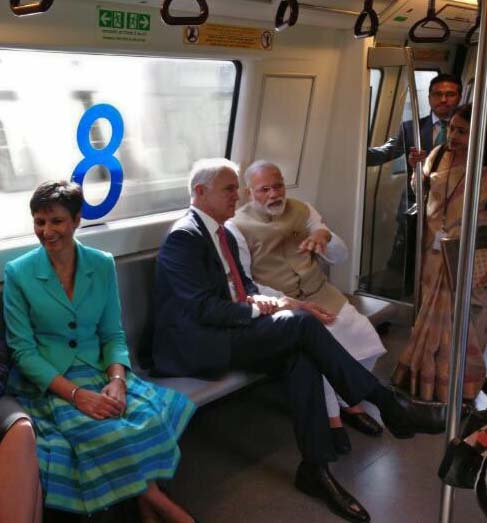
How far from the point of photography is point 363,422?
12.0ft

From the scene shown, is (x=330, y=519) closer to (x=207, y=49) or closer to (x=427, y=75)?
(x=207, y=49)

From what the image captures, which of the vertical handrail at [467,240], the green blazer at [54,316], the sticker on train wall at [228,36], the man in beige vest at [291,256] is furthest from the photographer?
the man in beige vest at [291,256]

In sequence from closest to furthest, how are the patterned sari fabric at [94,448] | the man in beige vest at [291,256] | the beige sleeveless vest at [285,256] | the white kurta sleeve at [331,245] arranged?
1. the patterned sari fabric at [94,448]
2. the man in beige vest at [291,256]
3. the beige sleeveless vest at [285,256]
4. the white kurta sleeve at [331,245]

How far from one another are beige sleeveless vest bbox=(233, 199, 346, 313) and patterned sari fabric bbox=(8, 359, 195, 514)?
4.30 feet

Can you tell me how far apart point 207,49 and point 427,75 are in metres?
3.45

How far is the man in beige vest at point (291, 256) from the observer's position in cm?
373

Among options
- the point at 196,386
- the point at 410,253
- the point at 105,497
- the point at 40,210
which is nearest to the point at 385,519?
the point at 196,386

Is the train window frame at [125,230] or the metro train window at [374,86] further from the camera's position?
the metro train window at [374,86]

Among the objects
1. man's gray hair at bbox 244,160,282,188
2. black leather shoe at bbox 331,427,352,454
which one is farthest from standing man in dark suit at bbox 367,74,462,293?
black leather shoe at bbox 331,427,352,454

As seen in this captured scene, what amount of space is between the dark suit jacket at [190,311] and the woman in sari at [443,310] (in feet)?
3.93

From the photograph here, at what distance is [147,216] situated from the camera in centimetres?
390

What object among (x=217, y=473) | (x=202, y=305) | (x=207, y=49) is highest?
(x=207, y=49)

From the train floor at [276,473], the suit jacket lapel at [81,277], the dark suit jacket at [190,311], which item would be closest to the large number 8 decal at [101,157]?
the dark suit jacket at [190,311]

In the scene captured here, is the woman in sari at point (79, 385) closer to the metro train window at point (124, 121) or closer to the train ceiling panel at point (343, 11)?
the metro train window at point (124, 121)
